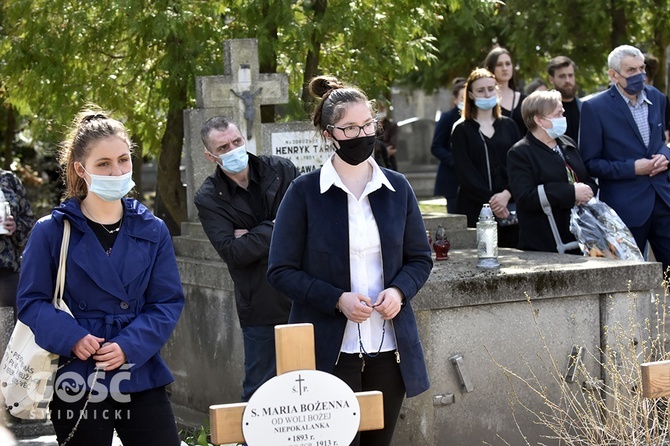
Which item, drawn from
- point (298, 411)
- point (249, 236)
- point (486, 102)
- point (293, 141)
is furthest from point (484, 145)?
point (298, 411)

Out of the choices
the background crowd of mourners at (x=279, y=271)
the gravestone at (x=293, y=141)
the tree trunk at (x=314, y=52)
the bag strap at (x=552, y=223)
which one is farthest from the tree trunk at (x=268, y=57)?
the background crowd of mourners at (x=279, y=271)

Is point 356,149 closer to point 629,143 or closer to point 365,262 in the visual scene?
point 365,262

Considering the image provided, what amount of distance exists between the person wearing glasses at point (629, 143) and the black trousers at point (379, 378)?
380 centimetres

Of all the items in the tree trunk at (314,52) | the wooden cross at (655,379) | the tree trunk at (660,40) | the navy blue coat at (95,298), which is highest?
the tree trunk at (660,40)

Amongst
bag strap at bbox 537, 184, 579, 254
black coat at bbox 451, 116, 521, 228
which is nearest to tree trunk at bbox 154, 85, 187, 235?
black coat at bbox 451, 116, 521, 228

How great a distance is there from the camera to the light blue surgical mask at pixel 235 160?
21.5 ft

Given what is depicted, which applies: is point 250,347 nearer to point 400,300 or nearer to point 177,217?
point 400,300

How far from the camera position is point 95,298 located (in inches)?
182

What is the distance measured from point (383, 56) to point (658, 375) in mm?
7097

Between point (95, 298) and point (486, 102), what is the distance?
16.6 feet

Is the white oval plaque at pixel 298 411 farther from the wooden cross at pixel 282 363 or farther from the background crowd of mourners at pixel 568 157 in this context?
the background crowd of mourners at pixel 568 157

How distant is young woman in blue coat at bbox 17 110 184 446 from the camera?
456 centimetres

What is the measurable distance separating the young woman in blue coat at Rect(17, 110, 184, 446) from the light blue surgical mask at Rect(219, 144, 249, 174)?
1.78 metres

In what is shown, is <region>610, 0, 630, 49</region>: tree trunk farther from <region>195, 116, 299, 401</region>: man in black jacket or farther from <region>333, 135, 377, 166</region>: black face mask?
<region>333, 135, 377, 166</region>: black face mask
